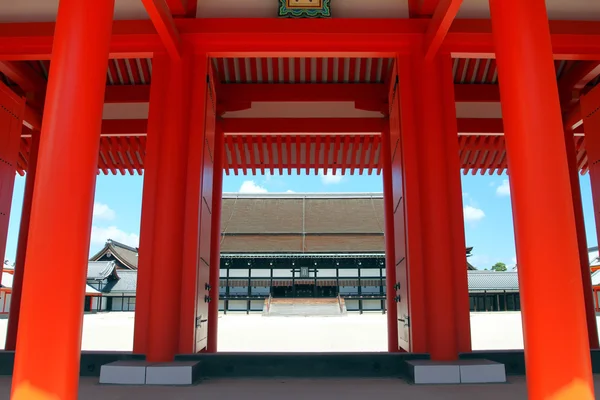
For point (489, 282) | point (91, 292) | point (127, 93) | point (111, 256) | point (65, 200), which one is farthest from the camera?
point (111, 256)

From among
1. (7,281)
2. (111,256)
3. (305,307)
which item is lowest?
(305,307)

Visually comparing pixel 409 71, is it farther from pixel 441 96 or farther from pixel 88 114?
pixel 88 114

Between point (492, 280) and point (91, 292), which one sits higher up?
point (492, 280)

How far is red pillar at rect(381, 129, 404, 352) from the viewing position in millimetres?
6004

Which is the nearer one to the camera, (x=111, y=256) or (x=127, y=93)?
(x=127, y=93)

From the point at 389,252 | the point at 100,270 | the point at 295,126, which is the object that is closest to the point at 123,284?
the point at 100,270

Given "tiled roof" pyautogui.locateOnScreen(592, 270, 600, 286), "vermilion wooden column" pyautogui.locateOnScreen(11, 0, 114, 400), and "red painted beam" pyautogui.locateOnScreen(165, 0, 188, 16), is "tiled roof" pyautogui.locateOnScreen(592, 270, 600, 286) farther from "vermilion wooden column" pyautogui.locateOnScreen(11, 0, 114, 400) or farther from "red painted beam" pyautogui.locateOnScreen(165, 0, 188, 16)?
"vermilion wooden column" pyautogui.locateOnScreen(11, 0, 114, 400)

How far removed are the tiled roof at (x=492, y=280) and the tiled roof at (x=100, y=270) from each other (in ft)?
53.2

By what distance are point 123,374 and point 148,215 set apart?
48.9 inches

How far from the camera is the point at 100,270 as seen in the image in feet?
78.7

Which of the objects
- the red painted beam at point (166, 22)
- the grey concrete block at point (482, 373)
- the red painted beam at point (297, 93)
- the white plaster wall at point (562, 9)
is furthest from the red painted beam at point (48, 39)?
the grey concrete block at point (482, 373)

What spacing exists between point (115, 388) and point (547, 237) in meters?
2.86

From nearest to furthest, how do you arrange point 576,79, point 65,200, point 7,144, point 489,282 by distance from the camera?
point 65,200
point 7,144
point 576,79
point 489,282

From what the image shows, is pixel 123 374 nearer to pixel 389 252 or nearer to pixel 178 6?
pixel 178 6
